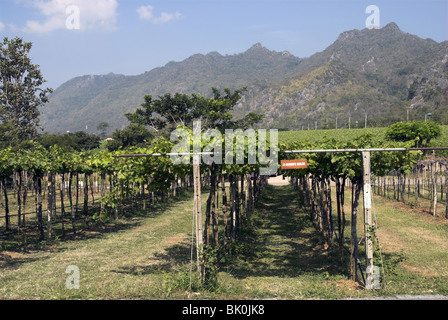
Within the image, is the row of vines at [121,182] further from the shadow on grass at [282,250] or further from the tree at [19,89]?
the tree at [19,89]

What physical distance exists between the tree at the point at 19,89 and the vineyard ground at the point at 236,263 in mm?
50363

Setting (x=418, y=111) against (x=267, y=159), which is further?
(x=418, y=111)

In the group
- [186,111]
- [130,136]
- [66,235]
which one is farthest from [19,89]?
[66,235]

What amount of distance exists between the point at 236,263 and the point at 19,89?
63460 mm

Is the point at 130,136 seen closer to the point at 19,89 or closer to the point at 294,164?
the point at 19,89

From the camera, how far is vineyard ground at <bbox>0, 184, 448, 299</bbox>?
25.2ft

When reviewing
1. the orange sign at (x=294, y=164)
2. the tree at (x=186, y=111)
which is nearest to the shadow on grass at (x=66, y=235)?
the orange sign at (x=294, y=164)

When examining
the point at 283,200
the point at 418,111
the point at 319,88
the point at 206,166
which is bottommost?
the point at 283,200

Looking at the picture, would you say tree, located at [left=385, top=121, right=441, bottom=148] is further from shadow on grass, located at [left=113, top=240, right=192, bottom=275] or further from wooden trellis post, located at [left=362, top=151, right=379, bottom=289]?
wooden trellis post, located at [left=362, top=151, right=379, bottom=289]
